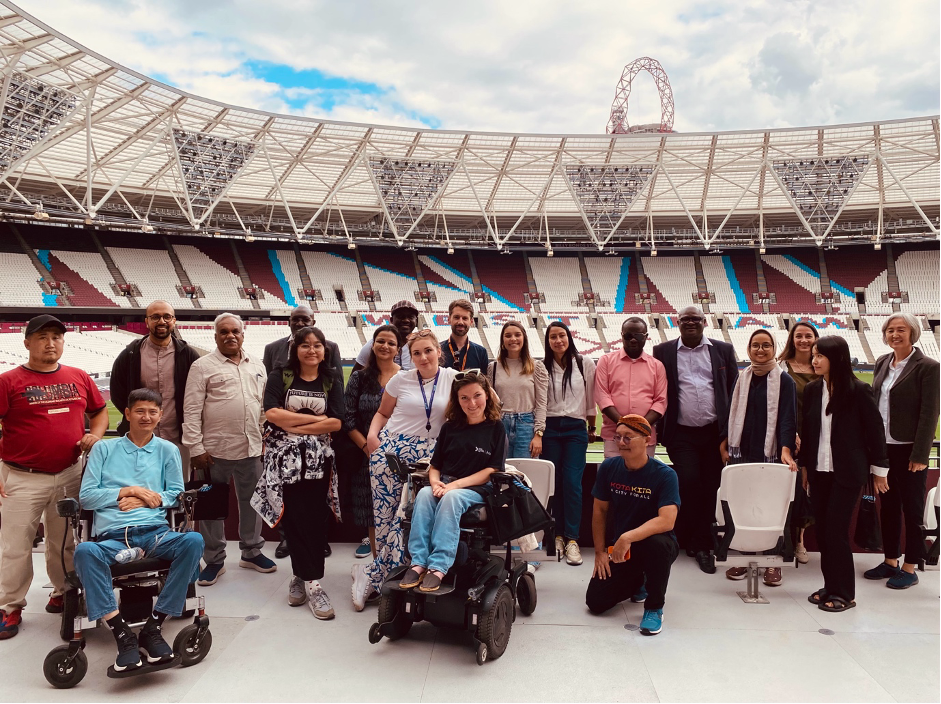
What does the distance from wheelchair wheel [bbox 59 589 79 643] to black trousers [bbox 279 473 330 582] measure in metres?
1.38

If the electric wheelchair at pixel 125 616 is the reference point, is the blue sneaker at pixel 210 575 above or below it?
below

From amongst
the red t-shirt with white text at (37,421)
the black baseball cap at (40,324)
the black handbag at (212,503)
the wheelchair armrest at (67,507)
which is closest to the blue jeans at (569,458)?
the black handbag at (212,503)

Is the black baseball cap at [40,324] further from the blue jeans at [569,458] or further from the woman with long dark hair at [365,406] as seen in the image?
the blue jeans at [569,458]

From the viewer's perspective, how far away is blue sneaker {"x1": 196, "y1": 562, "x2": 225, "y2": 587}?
4905 millimetres

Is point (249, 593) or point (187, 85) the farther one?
point (187, 85)

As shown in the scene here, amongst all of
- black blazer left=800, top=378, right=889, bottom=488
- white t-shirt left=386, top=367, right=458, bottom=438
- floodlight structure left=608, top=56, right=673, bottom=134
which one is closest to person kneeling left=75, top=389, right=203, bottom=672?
white t-shirt left=386, top=367, right=458, bottom=438

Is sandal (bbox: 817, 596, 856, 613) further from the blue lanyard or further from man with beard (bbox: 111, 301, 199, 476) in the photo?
man with beard (bbox: 111, 301, 199, 476)

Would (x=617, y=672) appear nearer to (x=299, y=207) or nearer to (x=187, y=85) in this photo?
(x=187, y=85)

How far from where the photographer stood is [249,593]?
4.74 meters

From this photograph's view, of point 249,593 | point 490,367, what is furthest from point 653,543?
point 249,593

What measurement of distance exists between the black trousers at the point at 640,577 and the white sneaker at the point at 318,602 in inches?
73.4

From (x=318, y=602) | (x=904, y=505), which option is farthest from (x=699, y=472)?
(x=318, y=602)

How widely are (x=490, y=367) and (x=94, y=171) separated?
96.0 feet

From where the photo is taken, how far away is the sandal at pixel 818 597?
14.6 ft
